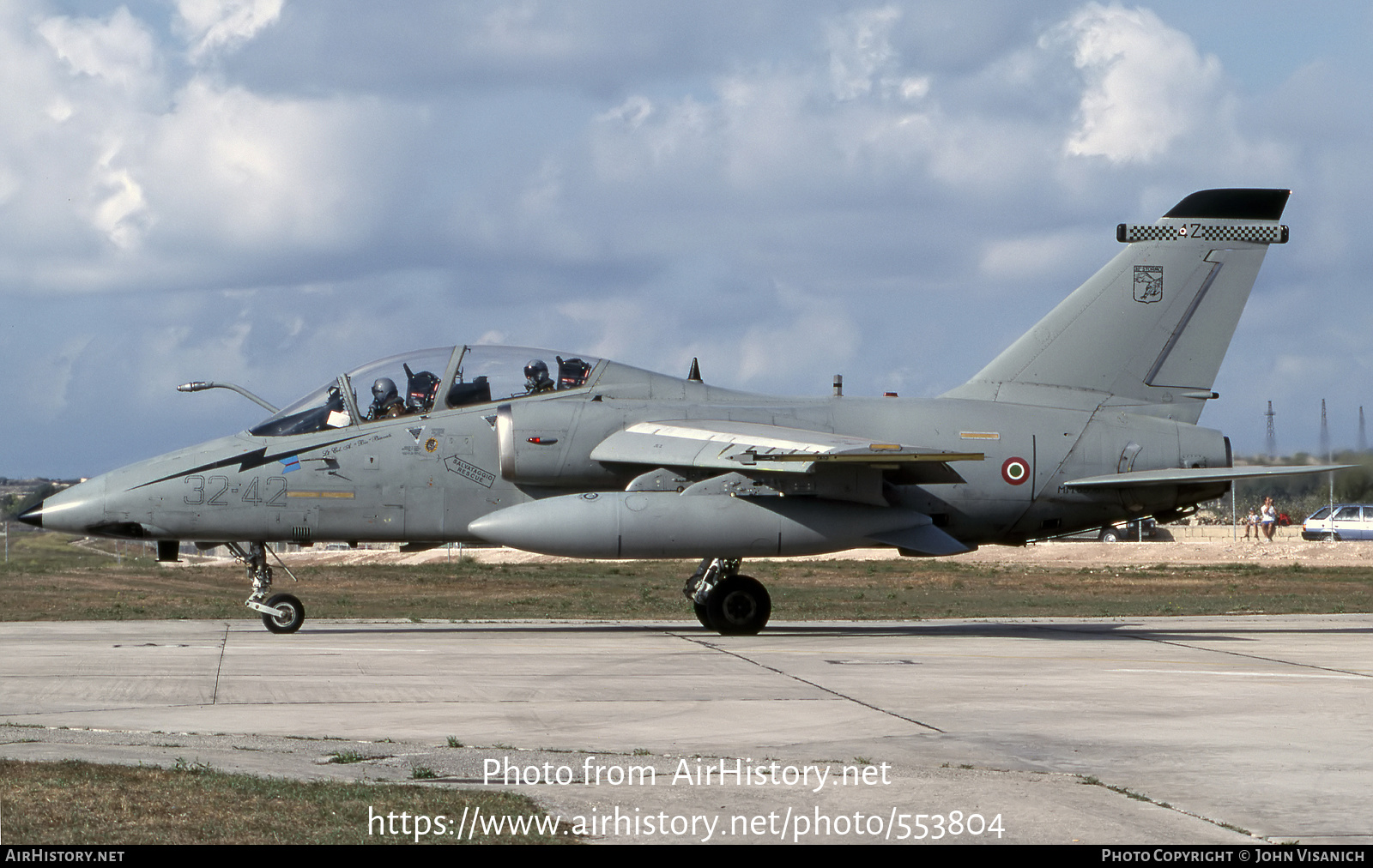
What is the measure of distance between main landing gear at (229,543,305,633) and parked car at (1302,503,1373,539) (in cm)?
5031

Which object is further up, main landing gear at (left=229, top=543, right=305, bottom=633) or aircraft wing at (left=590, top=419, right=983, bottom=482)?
aircraft wing at (left=590, top=419, right=983, bottom=482)

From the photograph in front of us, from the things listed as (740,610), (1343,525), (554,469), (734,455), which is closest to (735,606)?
(740,610)

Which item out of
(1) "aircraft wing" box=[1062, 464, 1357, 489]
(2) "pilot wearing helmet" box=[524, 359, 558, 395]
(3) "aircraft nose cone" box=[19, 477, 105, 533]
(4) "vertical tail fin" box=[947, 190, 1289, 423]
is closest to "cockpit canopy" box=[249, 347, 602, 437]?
(2) "pilot wearing helmet" box=[524, 359, 558, 395]

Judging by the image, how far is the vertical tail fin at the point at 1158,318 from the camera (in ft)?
62.7

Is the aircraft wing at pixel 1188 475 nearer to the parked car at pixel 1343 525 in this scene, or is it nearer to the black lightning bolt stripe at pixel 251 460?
the black lightning bolt stripe at pixel 251 460

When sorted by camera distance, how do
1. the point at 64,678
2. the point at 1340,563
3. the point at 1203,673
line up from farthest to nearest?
the point at 1340,563, the point at 1203,673, the point at 64,678

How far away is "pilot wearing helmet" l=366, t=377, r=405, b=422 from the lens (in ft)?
57.9

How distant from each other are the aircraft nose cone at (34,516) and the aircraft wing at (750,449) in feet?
22.2

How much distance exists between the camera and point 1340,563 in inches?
1751

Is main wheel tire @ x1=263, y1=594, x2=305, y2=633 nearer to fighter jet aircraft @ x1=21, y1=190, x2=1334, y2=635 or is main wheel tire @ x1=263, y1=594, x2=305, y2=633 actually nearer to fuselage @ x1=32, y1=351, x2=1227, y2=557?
fighter jet aircraft @ x1=21, y1=190, x2=1334, y2=635

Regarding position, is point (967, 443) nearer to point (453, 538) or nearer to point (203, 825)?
point (453, 538)
